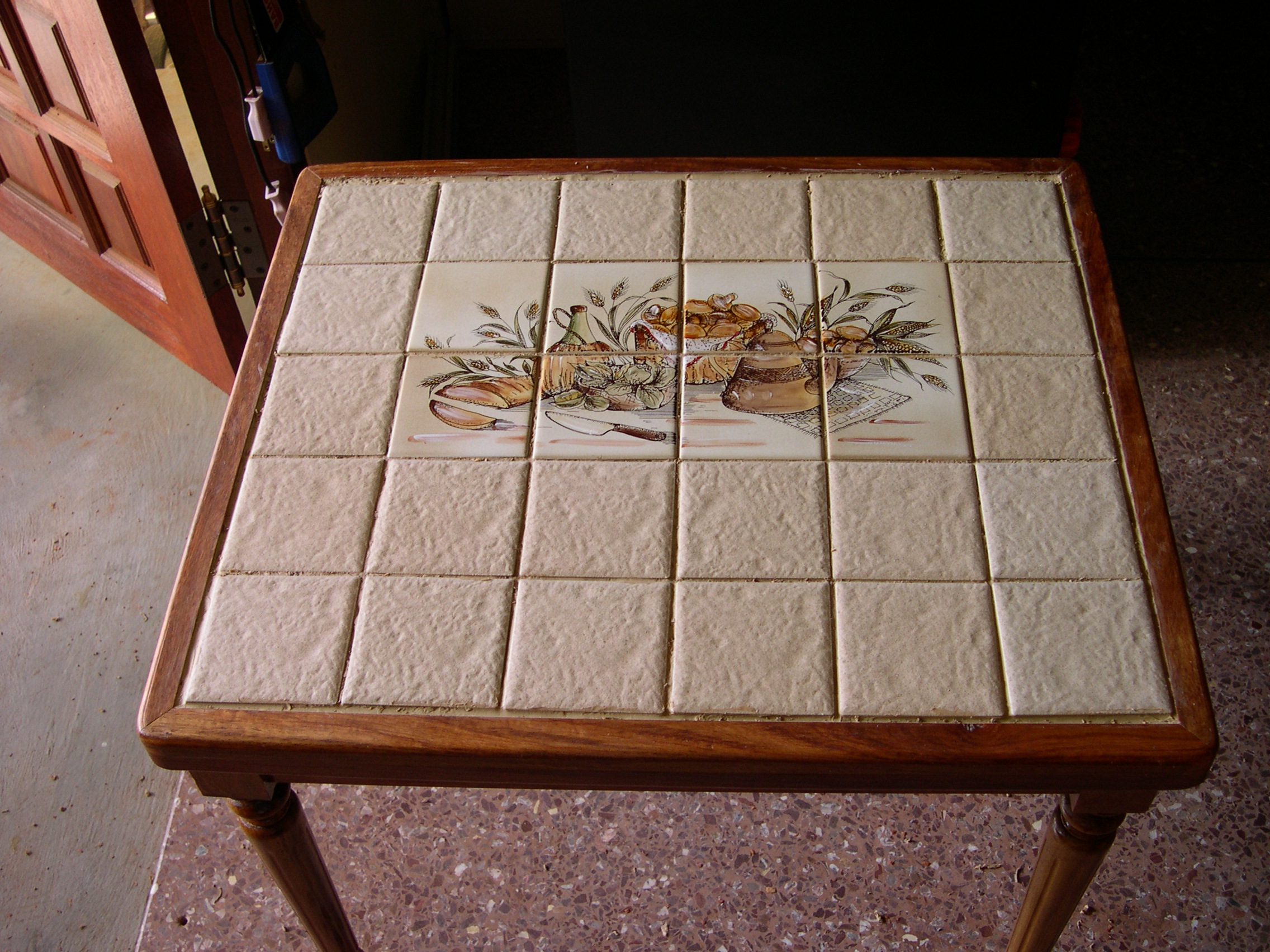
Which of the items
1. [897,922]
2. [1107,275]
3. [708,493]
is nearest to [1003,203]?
[1107,275]

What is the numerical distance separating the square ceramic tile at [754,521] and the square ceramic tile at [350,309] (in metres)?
0.36

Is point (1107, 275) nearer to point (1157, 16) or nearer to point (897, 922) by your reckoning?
point (897, 922)

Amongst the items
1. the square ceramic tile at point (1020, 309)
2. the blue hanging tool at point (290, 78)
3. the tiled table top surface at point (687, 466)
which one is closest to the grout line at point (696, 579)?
the tiled table top surface at point (687, 466)

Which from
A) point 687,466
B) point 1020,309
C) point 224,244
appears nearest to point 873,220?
point 1020,309

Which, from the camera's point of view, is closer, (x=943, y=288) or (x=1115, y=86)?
(x=943, y=288)

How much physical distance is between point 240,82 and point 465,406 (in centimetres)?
83


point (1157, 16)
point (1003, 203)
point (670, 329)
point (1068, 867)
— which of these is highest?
point (1157, 16)

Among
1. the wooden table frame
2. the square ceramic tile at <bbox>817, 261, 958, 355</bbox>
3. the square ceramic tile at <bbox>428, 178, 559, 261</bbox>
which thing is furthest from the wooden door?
the square ceramic tile at <bbox>817, 261, 958, 355</bbox>

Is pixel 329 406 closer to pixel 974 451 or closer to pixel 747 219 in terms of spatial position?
pixel 747 219

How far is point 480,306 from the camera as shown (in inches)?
45.4

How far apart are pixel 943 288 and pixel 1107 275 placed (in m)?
0.18

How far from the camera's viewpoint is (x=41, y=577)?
196 centimetres

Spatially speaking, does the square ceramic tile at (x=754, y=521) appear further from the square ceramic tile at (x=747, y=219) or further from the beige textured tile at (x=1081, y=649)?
the square ceramic tile at (x=747, y=219)

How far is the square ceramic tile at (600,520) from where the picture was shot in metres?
0.95
